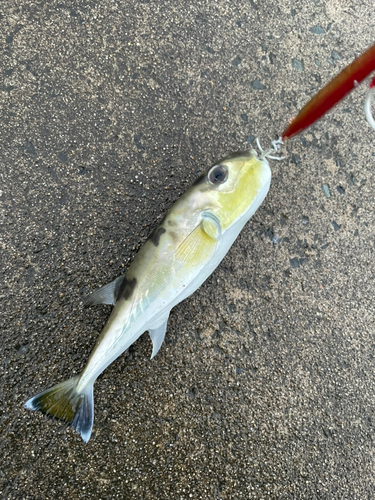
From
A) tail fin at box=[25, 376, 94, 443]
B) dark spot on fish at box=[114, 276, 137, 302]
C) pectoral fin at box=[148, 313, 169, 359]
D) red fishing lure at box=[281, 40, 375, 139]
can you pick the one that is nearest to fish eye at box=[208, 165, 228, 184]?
red fishing lure at box=[281, 40, 375, 139]

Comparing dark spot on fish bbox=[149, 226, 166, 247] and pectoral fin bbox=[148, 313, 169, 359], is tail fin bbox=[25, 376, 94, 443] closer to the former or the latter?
pectoral fin bbox=[148, 313, 169, 359]

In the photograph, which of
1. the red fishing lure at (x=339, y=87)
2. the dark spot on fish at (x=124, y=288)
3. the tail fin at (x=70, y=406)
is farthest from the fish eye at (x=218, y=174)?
the tail fin at (x=70, y=406)

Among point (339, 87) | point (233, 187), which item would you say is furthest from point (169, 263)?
point (339, 87)

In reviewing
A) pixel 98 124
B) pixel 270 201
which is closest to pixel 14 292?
pixel 98 124

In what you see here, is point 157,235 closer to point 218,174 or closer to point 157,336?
point 218,174

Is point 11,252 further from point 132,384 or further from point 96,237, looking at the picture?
point 132,384
